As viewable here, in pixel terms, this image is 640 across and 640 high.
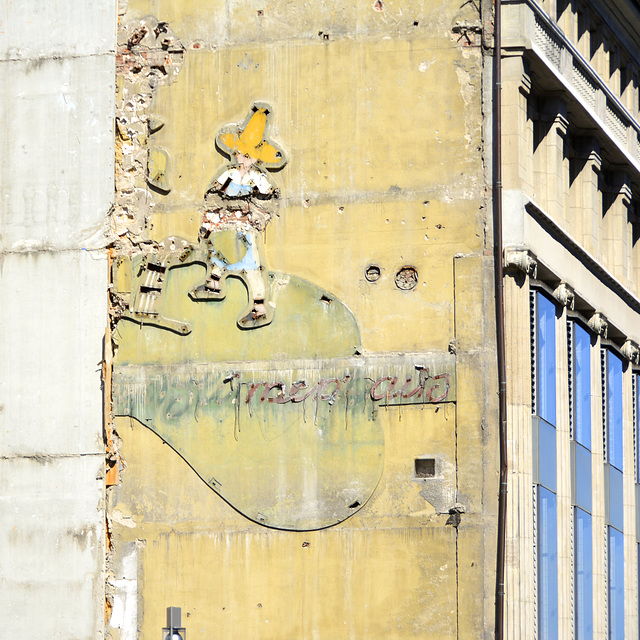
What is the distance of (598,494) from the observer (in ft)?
107

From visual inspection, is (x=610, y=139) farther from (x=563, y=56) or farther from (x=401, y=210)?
(x=401, y=210)

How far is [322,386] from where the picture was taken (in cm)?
2823

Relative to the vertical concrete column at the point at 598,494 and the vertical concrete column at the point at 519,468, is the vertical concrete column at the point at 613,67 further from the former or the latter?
the vertical concrete column at the point at 519,468

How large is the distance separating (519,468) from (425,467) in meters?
1.42

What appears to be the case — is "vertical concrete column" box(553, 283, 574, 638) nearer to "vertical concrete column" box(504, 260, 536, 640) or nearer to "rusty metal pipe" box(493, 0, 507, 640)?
"vertical concrete column" box(504, 260, 536, 640)

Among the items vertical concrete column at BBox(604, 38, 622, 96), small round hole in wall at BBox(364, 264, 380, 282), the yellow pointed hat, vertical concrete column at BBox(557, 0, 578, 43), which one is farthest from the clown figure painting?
vertical concrete column at BBox(604, 38, 622, 96)

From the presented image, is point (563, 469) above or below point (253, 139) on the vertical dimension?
below

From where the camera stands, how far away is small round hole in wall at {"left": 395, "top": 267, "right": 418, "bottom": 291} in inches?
1111

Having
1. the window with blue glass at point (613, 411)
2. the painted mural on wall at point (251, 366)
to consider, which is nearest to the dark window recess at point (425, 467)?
the painted mural on wall at point (251, 366)

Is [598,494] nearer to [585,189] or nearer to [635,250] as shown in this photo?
[585,189]

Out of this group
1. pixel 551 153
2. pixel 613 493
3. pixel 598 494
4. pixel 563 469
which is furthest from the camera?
pixel 613 493

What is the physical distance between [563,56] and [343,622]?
10197 mm

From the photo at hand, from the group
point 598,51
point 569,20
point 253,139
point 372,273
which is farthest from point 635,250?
point 253,139

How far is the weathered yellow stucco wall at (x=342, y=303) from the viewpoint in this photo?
2756cm
